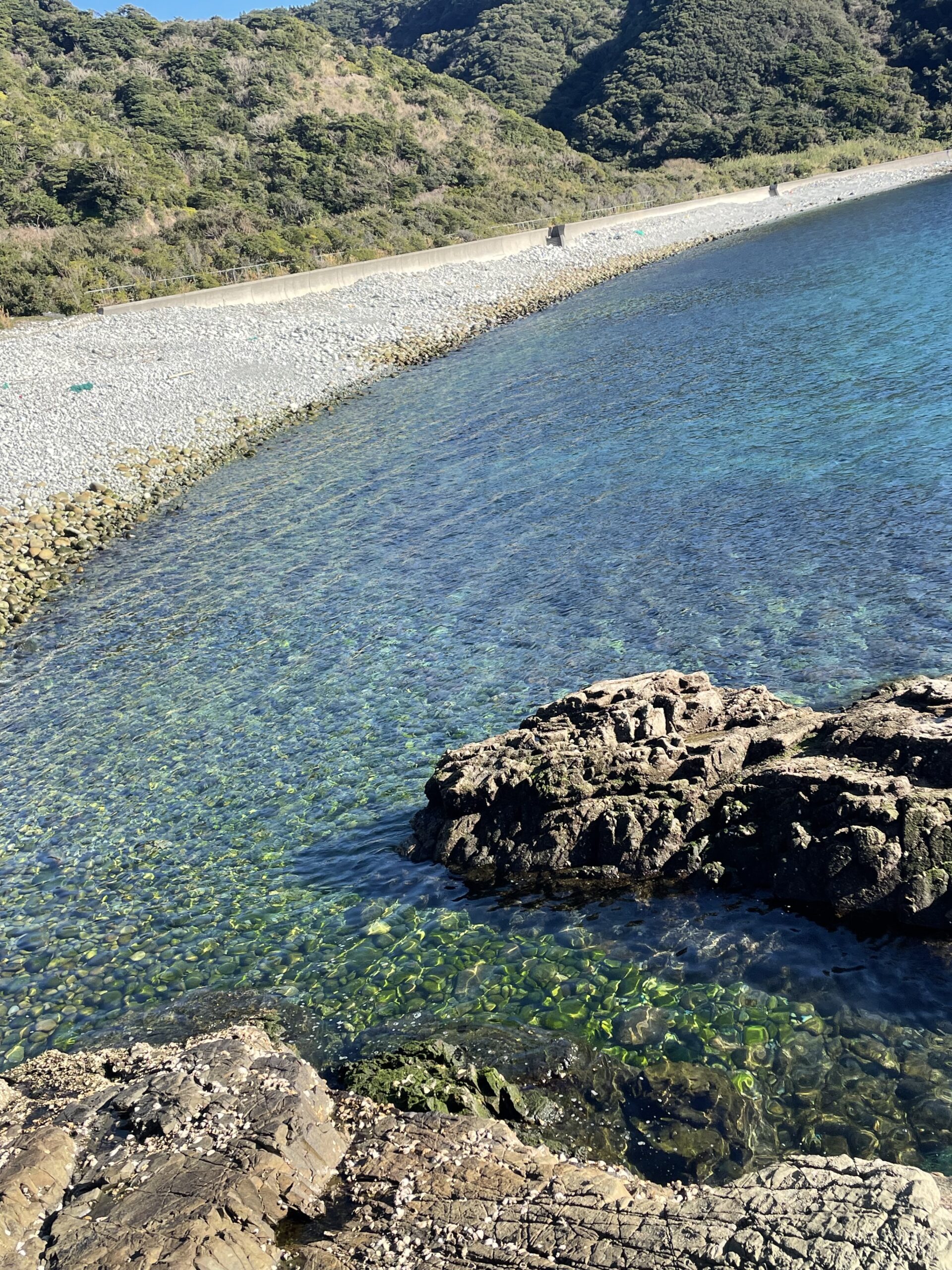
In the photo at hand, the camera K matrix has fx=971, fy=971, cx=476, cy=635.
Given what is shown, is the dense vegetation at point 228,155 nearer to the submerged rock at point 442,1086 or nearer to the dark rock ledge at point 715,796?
the dark rock ledge at point 715,796

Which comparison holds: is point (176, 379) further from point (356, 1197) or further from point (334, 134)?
point (334, 134)

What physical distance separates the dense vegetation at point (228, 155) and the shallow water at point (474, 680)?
1112 inches

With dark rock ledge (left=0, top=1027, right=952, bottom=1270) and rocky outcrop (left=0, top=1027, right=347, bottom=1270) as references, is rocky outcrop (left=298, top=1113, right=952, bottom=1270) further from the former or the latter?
rocky outcrop (left=0, top=1027, right=347, bottom=1270)

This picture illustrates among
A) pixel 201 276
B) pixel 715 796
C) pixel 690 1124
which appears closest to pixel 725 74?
pixel 201 276

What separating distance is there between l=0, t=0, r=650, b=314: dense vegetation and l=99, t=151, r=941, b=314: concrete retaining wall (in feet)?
10.2

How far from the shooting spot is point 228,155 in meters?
65.8

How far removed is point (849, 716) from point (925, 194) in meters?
61.8

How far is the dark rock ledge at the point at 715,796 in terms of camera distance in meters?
8.05

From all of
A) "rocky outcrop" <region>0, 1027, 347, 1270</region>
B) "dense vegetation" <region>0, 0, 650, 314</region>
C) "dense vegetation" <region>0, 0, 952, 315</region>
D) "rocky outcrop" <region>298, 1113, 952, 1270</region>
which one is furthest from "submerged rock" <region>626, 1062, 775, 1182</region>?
"dense vegetation" <region>0, 0, 650, 314</region>

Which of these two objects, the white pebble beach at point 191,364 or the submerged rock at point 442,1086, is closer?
the submerged rock at point 442,1086

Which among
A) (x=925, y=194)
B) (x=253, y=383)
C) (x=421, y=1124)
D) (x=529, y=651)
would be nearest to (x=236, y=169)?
(x=253, y=383)

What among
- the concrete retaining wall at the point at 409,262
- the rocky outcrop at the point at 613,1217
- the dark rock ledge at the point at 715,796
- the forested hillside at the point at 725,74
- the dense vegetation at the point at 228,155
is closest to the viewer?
the rocky outcrop at the point at 613,1217

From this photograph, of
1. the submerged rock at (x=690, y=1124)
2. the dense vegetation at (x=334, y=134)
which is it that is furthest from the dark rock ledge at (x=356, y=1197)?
the dense vegetation at (x=334, y=134)

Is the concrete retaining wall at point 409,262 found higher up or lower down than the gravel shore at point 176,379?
higher up
